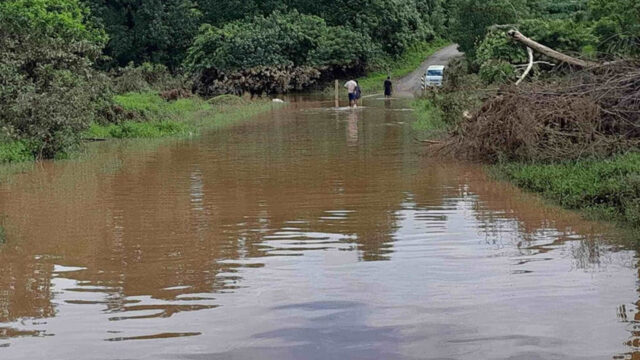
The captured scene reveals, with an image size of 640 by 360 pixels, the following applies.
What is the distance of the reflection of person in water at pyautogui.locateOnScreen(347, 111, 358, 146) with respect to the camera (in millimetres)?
26125

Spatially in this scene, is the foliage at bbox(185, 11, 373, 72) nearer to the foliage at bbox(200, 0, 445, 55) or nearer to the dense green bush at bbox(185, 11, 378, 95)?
the dense green bush at bbox(185, 11, 378, 95)

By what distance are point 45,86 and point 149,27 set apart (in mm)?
38768

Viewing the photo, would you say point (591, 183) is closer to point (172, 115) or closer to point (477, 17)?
point (172, 115)

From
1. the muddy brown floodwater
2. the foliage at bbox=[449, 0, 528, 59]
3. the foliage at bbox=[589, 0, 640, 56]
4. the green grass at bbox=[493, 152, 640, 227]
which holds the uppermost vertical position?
the foliage at bbox=[449, 0, 528, 59]

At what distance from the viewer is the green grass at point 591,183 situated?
42.6 ft

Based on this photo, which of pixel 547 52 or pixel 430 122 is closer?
pixel 547 52

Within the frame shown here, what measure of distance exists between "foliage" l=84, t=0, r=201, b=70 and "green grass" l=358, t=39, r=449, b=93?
12.6 metres

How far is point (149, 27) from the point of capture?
62.8 meters

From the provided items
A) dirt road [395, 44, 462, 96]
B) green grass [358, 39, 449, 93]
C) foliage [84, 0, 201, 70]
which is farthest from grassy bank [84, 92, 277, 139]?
foliage [84, 0, 201, 70]

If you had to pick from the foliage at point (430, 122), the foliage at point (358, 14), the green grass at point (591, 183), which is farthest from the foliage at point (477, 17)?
the green grass at point (591, 183)

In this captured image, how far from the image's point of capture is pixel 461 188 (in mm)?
16766

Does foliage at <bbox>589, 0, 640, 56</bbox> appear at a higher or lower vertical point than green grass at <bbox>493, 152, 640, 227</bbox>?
higher

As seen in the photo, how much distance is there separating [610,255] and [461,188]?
6.10 m

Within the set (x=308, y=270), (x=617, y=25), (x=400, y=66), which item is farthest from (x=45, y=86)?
(x=400, y=66)
